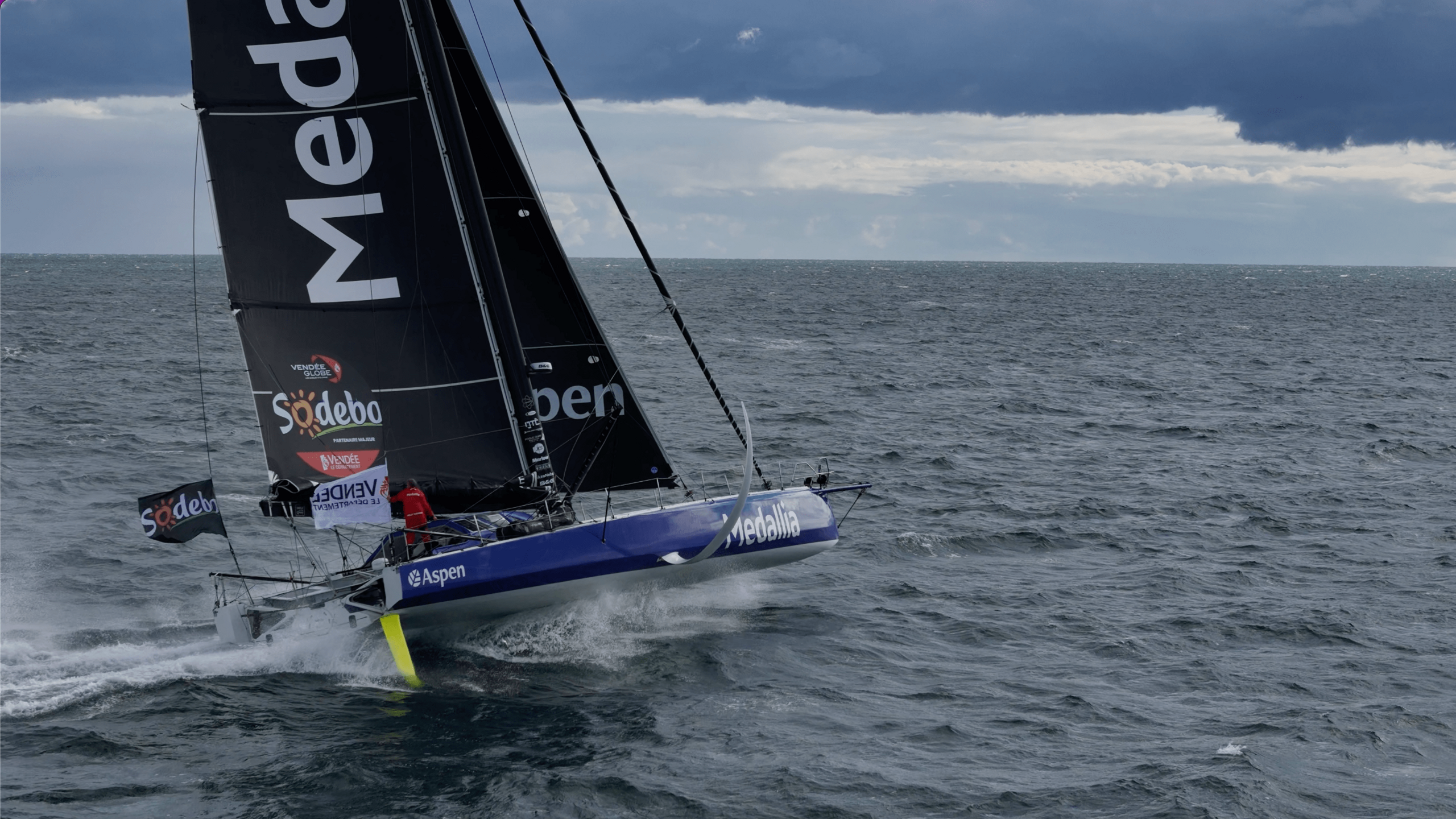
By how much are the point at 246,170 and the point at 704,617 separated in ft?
29.4

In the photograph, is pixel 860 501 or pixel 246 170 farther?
pixel 860 501

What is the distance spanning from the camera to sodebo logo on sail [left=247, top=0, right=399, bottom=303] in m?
15.6

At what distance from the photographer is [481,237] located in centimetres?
1647

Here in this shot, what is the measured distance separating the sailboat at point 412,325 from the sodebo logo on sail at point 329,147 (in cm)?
2

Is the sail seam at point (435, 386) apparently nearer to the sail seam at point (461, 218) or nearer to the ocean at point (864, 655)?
the sail seam at point (461, 218)

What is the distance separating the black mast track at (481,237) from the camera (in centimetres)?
1577

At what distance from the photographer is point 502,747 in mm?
14219

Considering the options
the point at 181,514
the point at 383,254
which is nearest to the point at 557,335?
the point at 383,254

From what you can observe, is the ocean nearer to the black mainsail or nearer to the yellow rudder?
the yellow rudder

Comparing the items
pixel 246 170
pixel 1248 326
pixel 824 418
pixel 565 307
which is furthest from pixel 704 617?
pixel 1248 326

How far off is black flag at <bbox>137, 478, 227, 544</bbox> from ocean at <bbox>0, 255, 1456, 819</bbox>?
192 cm

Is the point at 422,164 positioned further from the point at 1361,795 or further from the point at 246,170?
the point at 1361,795

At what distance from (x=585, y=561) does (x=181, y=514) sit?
5221 millimetres

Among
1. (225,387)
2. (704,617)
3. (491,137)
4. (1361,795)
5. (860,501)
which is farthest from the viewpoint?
(225,387)
